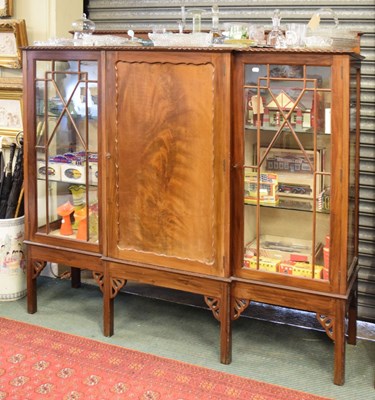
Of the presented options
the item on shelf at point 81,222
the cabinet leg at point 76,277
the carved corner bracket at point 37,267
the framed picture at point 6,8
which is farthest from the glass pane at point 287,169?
the framed picture at point 6,8

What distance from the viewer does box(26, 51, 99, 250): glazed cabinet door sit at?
327 cm

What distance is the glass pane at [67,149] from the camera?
10.7 ft

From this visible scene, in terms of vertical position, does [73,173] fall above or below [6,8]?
below

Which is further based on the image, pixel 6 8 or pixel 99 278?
pixel 6 8

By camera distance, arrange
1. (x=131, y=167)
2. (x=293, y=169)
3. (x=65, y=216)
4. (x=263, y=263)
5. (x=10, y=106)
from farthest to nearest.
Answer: (x=10, y=106) → (x=65, y=216) → (x=131, y=167) → (x=263, y=263) → (x=293, y=169)

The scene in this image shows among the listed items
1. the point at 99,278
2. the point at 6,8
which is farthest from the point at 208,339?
the point at 6,8

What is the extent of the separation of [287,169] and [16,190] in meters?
1.80

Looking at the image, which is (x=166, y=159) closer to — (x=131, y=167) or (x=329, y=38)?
(x=131, y=167)

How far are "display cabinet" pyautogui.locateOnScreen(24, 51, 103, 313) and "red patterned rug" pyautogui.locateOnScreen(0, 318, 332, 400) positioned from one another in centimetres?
47

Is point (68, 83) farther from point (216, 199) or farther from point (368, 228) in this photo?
point (368, 228)

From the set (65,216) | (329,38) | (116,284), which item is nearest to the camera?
(329,38)

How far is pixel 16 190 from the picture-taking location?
3.76 meters

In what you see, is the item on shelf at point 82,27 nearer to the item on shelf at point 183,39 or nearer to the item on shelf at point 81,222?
the item on shelf at point 183,39

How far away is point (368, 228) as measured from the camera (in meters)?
3.51
